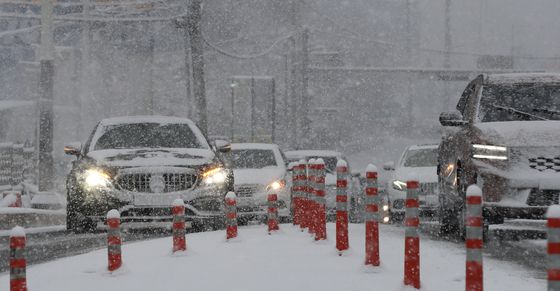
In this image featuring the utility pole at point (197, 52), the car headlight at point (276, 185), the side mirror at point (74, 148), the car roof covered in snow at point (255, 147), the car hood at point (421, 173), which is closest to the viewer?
the side mirror at point (74, 148)

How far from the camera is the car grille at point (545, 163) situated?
11484 millimetres

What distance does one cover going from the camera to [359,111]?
96.0 metres

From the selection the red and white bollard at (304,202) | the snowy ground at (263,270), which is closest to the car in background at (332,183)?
the red and white bollard at (304,202)

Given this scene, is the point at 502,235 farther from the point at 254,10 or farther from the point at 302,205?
the point at 254,10

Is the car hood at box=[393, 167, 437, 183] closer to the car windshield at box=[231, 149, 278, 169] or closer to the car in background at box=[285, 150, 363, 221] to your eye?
the car in background at box=[285, 150, 363, 221]

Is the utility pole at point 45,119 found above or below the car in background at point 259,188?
above

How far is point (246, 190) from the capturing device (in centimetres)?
1844

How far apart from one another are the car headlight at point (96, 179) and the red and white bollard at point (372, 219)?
559 centimetres

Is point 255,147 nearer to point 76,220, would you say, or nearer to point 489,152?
point 76,220

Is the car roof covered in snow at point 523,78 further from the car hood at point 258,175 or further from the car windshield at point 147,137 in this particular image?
the car hood at point 258,175

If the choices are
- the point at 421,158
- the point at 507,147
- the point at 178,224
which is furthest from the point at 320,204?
the point at 421,158

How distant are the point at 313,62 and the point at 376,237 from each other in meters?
66.8

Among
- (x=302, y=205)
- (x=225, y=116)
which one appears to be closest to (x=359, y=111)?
(x=225, y=116)

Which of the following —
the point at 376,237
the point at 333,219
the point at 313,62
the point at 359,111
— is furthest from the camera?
the point at 359,111
